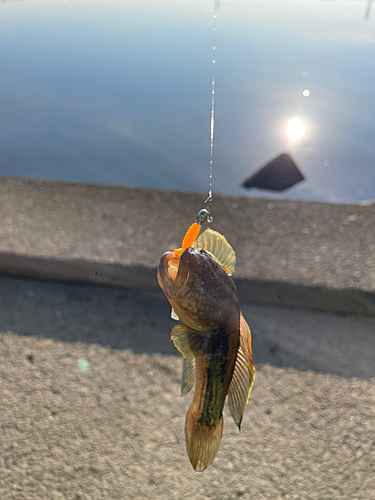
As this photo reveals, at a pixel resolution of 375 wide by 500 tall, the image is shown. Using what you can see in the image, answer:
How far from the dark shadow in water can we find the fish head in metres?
2.36

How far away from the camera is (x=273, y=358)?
160 inches

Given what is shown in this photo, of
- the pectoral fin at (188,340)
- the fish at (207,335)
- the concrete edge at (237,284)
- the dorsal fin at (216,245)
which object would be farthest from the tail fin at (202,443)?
the concrete edge at (237,284)

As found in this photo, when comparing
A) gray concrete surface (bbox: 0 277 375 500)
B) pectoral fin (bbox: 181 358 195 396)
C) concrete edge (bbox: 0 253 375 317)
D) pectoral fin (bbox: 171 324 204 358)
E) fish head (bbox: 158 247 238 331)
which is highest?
fish head (bbox: 158 247 238 331)

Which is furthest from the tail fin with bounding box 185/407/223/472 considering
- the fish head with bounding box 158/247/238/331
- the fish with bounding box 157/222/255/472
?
the fish head with bounding box 158/247/238/331

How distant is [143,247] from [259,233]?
1486 mm

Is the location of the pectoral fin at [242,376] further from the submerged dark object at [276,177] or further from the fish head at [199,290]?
the submerged dark object at [276,177]

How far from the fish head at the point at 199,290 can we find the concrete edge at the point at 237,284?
A: 2659 millimetres

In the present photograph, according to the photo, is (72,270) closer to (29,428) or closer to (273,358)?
(29,428)

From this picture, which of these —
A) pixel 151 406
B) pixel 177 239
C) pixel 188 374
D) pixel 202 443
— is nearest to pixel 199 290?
pixel 188 374

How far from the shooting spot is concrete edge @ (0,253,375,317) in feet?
14.7

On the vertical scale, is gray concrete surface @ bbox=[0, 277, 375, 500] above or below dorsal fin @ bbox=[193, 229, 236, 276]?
below

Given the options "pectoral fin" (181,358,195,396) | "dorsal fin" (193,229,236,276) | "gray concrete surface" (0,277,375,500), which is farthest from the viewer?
"gray concrete surface" (0,277,375,500)

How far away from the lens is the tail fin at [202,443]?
197 cm

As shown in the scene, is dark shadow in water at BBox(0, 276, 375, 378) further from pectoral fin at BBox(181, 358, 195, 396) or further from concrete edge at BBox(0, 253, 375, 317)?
pectoral fin at BBox(181, 358, 195, 396)
